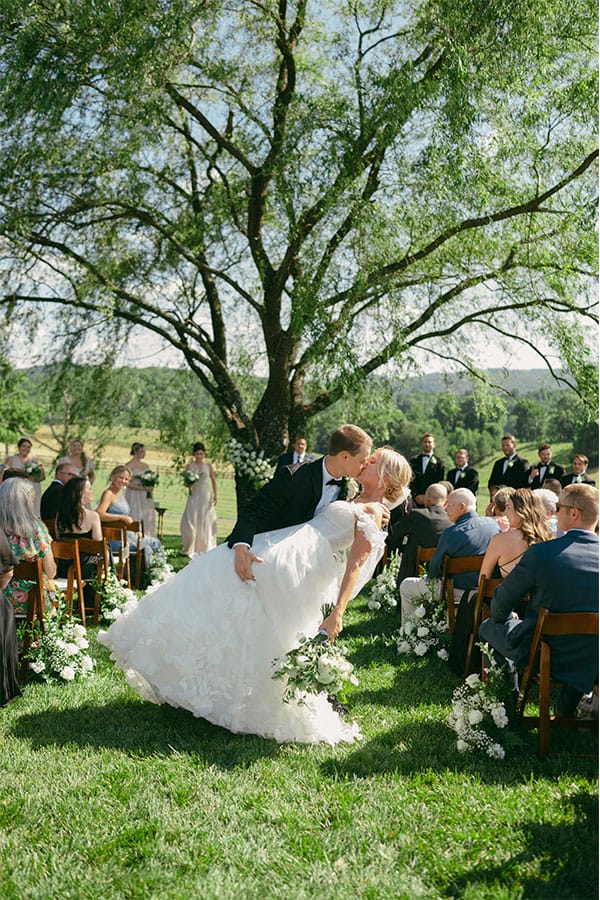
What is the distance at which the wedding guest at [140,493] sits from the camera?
44.6 ft

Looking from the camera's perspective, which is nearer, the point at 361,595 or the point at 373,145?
the point at 361,595

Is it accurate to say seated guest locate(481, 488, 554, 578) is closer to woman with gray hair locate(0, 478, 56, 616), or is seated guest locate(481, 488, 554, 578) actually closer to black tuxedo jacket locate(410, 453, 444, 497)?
woman with gray hair locate(0, 478, 56, 616)

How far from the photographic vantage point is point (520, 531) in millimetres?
5668

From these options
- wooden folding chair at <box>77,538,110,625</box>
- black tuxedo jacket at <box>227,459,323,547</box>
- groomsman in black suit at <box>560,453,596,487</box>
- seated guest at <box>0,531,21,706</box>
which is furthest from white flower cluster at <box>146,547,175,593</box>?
groomsman in black suit at <box>560,453,596,487</box>

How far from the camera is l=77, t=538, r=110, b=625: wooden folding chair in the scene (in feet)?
24.7

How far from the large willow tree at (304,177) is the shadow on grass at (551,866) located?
8996 mm

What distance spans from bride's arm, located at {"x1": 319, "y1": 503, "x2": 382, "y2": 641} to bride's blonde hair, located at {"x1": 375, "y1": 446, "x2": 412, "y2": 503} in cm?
40

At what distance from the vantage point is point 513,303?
49.5 feet

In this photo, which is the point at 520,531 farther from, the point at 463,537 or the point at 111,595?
the point at 111,595

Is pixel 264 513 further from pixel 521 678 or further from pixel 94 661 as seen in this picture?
pixel 94 661

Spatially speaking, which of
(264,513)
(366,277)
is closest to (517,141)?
(366,277)

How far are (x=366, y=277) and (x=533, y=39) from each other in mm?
3949

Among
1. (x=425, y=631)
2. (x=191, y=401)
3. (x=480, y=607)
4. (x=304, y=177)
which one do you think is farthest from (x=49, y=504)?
(x=191, y=401)

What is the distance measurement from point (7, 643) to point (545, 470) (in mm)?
10212
